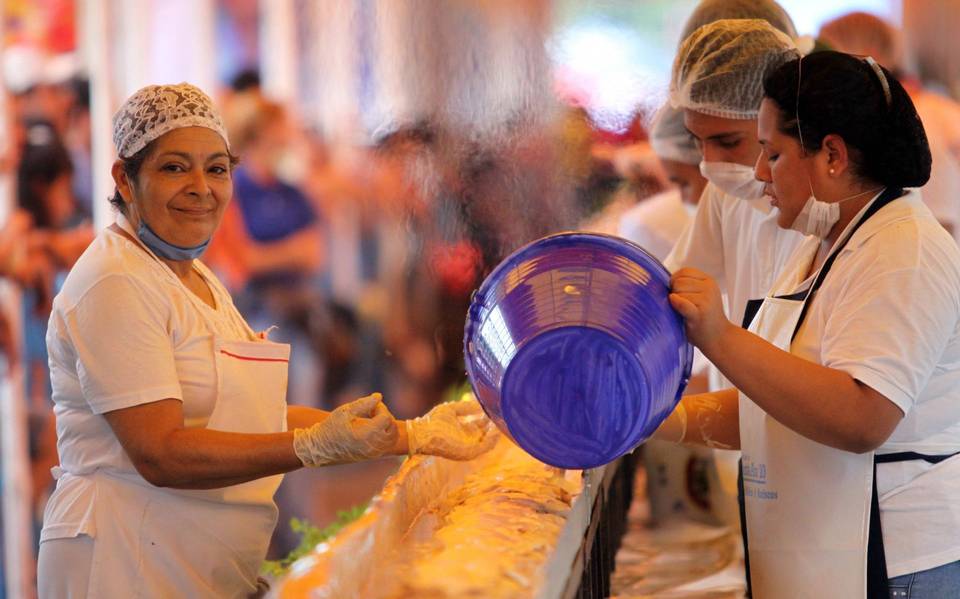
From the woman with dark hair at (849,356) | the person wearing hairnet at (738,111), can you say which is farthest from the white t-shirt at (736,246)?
the woman with dark hair at (849,356)

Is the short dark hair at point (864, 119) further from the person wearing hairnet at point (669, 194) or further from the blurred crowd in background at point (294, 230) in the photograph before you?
the blurred crowd in background at point (294, 230)

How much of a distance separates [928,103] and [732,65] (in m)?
2.02

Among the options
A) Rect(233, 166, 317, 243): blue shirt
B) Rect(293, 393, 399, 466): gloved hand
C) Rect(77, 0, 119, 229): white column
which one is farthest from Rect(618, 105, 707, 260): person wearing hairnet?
Rect(77, 0, 119, 229): white column

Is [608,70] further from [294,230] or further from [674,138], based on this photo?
[294,230]

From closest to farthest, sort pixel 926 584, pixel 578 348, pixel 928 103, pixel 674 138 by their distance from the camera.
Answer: pixel 578 348 → pixel 926 584 → pixel 674 138 → pixel 928 103

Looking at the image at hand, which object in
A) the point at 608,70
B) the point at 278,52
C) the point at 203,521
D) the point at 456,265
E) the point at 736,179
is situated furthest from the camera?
the point at 278,52

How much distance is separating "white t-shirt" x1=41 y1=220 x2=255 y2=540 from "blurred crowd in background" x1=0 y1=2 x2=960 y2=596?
58.6 inches

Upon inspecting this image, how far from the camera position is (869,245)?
1.64 metres

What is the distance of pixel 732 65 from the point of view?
230 cm

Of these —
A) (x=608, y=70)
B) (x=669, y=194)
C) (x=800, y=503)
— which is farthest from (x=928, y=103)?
(x=800, y=503)

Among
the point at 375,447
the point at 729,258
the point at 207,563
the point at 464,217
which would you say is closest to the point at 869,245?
the point at 375,447

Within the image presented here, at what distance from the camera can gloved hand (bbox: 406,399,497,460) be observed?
186cm

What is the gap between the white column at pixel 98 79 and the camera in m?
4.42

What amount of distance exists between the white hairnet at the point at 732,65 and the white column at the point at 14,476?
3.03 m
